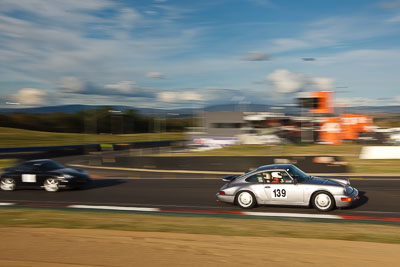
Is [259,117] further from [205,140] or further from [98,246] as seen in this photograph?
[98,246]

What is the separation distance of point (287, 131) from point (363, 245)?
24889mm

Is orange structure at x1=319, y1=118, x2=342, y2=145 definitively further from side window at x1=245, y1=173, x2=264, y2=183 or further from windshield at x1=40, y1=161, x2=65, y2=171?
windshield at x1=40, y1=161, x2=65, y2=171

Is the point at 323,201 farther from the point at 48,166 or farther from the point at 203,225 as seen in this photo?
the point at 48,166

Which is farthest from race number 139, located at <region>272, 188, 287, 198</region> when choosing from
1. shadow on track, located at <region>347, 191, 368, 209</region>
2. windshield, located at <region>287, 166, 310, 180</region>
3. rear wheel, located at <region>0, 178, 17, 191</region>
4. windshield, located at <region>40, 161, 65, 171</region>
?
rear wheel, located at <region>0, 178, 17, 191</region>

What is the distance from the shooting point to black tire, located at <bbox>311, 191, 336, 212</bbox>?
364 inches

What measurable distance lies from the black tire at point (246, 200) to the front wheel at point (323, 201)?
4.95ft

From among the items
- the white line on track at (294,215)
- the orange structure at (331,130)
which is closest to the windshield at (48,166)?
the white line on track at (294,215)

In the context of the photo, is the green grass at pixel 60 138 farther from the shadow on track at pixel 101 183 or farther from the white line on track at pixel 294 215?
the white line on track at pixel 294 215

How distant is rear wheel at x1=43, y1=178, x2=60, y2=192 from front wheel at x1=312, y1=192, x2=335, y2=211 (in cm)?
856

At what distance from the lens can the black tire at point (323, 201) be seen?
30.3 feet

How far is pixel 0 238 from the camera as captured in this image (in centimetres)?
670

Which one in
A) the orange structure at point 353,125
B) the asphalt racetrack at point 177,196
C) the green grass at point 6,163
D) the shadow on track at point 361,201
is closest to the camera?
the asphalt racetrack at point 177,196

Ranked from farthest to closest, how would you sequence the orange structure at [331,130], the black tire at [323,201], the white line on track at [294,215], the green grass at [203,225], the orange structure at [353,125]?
the orange structure at [353,125]
the orange structure at [331,130]
the black tire at [323,201]
the white line on track at [294,215]
the green grass at [203,225]

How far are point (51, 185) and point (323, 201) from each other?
29.6 ft
